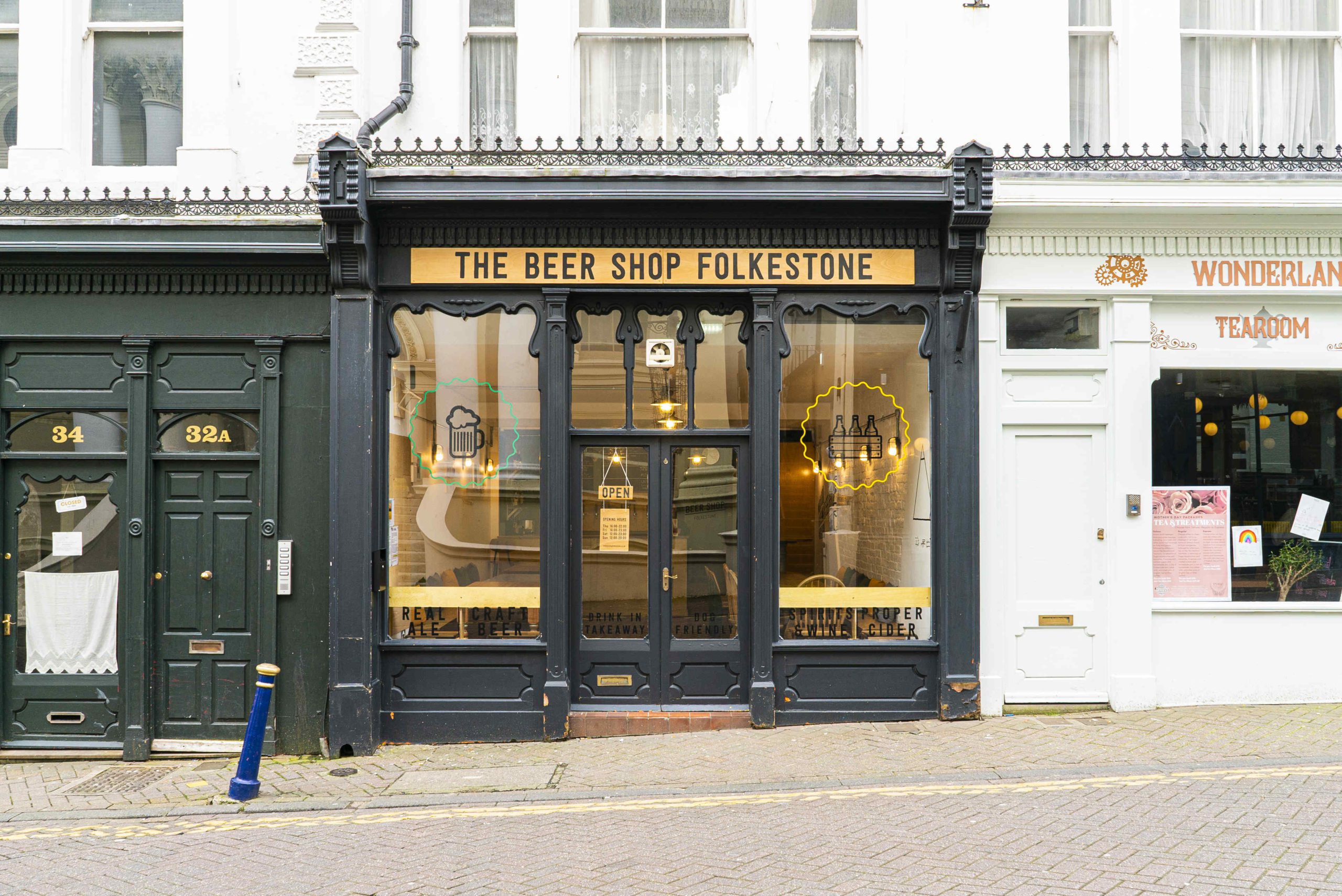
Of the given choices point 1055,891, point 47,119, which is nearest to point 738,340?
point 1055,891

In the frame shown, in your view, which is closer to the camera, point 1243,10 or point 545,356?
point 545,356

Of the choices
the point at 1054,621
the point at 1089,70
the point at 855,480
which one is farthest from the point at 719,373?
the point at 1089,70

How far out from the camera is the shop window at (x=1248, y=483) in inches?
346

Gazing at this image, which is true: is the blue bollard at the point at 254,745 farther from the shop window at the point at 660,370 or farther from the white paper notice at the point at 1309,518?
the white paper notice at the point at 1309,518

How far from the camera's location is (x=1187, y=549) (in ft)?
28.9

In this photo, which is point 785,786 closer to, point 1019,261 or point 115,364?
point 1019,261

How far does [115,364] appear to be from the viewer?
841 centimetres

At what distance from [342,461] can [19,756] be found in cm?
365

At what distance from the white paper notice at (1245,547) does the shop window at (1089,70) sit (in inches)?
146

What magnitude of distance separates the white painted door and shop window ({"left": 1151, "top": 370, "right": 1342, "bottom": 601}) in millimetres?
635

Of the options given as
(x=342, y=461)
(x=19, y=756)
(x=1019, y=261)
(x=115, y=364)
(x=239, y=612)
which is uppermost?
(x=1019, y=261)

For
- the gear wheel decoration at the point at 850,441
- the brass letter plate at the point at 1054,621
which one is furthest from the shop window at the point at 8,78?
the brass letter plate at the point at 1054,621

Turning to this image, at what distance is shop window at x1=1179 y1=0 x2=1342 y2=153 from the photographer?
9055mm

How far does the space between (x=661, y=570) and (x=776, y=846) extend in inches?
131
